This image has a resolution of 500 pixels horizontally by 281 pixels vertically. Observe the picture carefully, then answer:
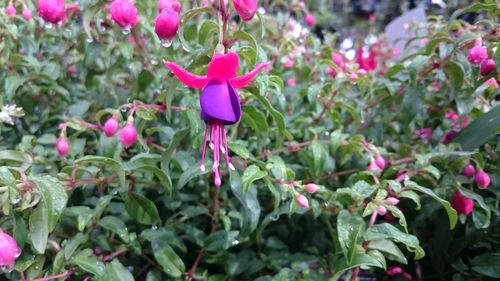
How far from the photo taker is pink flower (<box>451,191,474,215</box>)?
91 centimetres

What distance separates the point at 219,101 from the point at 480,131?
22.3 inches

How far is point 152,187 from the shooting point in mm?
978

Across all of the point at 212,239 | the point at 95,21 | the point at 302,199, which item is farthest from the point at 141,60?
the point at 302,199

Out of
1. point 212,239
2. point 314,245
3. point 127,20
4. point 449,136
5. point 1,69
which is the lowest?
point 314,245

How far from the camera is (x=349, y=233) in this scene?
776 mm

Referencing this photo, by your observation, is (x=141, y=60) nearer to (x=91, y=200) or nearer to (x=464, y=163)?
(x=91, y=200)

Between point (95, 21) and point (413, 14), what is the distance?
1085 millimetres

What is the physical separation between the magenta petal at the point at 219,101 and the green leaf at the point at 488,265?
0.55 m

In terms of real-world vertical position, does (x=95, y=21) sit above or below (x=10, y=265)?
above

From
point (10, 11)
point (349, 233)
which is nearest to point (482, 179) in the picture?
point (349, 233)

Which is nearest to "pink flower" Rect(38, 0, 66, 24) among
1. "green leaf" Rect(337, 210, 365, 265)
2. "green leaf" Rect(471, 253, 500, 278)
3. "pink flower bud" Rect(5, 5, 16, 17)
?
"pink flower bud" Rect(5, 5, 16, 17)

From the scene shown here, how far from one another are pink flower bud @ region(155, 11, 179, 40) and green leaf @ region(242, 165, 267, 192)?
225 mm

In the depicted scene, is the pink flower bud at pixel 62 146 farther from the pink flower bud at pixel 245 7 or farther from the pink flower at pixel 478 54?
the pink flower at pixel 478 54

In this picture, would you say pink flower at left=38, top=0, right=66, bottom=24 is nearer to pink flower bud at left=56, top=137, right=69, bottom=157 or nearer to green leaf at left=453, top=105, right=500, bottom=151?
pink flower bud at left=56, top=137, right=69, bottom=157
